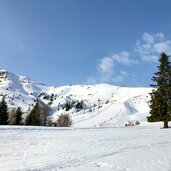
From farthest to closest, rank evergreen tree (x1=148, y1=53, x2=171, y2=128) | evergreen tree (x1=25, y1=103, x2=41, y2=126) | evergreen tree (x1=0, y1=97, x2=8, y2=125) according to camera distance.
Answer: evergreen tree (x1=25, y1=103, x2=41, y2=126) → evergreen tree (x1=0, y1=97, x2=8, y2=125) → evergreen tree (x1=148, y1=53, x2=171, y2=128)

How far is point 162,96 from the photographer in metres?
42.7

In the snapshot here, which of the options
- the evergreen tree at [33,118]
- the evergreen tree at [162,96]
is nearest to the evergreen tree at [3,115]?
the evergreen tree at [33,118]

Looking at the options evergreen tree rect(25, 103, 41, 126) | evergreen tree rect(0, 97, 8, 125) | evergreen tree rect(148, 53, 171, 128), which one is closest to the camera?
evergreen tree rect(148, 53, 171, 128)

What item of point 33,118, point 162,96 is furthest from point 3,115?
point 162,96

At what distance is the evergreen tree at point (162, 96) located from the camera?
42.2 m

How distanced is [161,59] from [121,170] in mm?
38445

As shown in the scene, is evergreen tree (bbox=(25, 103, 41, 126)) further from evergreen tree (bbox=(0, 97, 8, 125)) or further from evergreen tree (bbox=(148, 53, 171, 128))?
evergreen tree (bbox=(148, 53, 171, 128))

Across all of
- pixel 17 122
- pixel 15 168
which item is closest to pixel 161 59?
pixel 15 168

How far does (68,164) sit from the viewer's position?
1116 centimetres

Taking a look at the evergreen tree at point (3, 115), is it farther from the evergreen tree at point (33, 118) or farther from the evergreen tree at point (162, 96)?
the evergreen tree at point (162, 96)

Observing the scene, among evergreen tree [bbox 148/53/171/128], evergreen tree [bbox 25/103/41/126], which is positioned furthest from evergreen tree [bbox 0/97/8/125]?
evergreen tree [bbox 148/53/171/128]

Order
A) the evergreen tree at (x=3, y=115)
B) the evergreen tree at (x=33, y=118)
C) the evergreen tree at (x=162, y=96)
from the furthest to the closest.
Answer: the evergreen tree at (x=33, y=118) → the evergreen tree at (x=3, y=115) → the evergreen tree at (x=162, y=96)

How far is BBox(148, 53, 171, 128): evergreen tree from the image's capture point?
42.2 meters

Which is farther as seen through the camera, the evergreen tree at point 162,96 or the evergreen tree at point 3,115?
the evergreen tree at point 3,115
